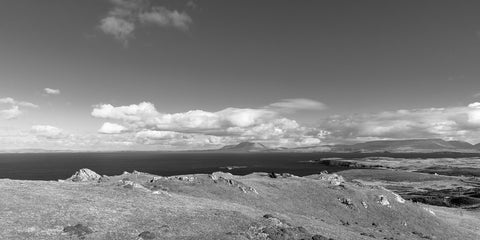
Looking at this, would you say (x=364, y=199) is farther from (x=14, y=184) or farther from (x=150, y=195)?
(x=14, y=184)

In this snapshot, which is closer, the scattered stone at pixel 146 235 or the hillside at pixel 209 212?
the scattered stone at pixel 146 235

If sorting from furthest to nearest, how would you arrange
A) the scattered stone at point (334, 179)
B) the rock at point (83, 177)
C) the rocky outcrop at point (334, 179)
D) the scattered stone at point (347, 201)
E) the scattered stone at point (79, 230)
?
the rocky outcrop at point (334, 179) < the scattered stone at point (334, 179) < the rock at point (83, 177) < the scattered stone at point (347, 201) < the scattered stone at point (79, 230)

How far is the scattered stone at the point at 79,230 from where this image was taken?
35.0 metres

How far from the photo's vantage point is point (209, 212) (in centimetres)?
4838

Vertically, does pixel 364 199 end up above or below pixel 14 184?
below

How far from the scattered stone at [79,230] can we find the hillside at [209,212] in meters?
0.09

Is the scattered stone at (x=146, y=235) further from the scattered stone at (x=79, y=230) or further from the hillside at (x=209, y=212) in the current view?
the scattered stone at (x=79, y=230)

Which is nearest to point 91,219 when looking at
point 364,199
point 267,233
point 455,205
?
point 267,233

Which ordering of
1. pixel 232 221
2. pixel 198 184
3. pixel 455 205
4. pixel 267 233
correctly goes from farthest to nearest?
pixel 455 205, pixel 198 184, pixel 232 221, pixel 267 233

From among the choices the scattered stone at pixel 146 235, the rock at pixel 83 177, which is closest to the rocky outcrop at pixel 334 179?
the rock at pixel 83 177

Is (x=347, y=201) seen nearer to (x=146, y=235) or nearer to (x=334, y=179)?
(x=334, y=179)

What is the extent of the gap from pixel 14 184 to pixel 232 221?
34190 mm

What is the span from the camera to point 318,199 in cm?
7588

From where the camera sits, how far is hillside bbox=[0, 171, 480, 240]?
37750 mm
